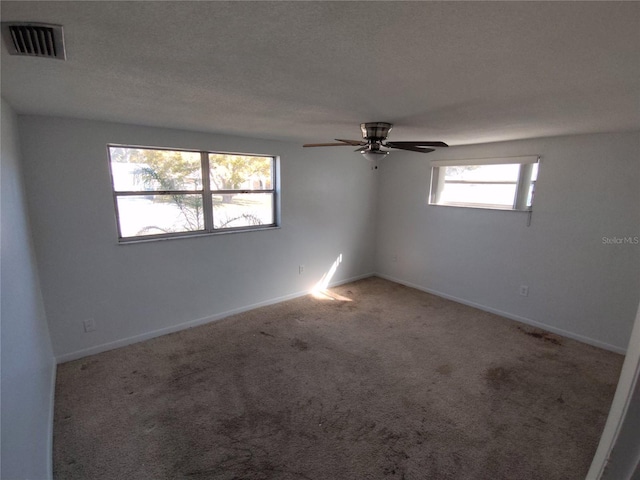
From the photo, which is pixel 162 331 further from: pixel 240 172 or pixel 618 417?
pixel 618 417

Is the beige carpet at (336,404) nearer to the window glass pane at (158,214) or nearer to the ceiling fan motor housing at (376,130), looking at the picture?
the window glass pane at (158,214)

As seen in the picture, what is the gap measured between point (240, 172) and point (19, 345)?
8.36ft

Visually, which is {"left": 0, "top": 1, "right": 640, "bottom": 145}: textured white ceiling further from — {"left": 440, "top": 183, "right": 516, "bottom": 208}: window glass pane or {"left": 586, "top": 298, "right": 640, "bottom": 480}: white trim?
{"left": 440, "top": 183, "right": 516, "bottom": 208}: window glass pane

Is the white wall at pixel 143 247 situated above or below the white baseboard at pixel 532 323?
above

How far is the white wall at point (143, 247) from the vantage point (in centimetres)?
247

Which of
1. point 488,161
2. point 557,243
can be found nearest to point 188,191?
point 488,161

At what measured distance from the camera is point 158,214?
3.04 meters

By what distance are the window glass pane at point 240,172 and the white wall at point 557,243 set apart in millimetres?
2226

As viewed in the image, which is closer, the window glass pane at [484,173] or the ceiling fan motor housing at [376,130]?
the ceiling fan motor housing at [376,130]

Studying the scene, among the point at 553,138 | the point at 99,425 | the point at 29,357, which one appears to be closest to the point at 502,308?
the point at 553,138

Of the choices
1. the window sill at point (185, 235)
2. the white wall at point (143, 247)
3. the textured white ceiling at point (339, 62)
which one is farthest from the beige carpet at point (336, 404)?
the textured white ceiling at point (339, 62)

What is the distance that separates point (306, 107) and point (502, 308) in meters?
3.48

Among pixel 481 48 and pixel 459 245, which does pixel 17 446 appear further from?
pixel 459 245

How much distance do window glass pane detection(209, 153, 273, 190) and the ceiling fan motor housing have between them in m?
1.68
